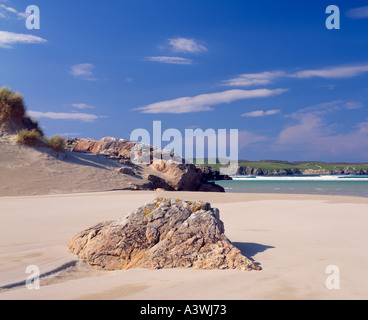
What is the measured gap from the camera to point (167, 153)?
93.4 ft

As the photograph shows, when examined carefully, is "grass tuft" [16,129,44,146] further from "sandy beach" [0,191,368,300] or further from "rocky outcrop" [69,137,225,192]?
"sandy beach" [0,191,368,300]

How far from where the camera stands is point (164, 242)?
14.4 ft

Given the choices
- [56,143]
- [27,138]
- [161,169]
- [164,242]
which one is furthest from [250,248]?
[161,169]

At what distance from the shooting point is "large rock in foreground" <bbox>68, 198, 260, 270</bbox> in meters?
4.16

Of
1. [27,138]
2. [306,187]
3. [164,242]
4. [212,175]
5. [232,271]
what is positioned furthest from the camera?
[212,175]

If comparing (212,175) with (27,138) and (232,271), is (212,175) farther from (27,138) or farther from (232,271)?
(232,271)

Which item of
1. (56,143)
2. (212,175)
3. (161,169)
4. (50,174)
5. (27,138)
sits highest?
(27,138)

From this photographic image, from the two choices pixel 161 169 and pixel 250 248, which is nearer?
pixel 250 248

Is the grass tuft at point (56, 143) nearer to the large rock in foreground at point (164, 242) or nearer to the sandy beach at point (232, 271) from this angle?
the sandy beach at point (232, 271)

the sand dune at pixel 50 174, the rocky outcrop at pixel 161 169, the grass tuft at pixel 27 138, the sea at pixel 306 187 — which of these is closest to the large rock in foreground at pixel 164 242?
the sand dune at pixel 50 174

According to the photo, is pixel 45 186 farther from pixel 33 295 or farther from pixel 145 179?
pixel 33 295

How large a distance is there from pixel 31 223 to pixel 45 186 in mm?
10811

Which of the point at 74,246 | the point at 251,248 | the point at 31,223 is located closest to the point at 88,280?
the point at 74,246

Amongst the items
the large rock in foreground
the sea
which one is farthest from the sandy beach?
the sea
